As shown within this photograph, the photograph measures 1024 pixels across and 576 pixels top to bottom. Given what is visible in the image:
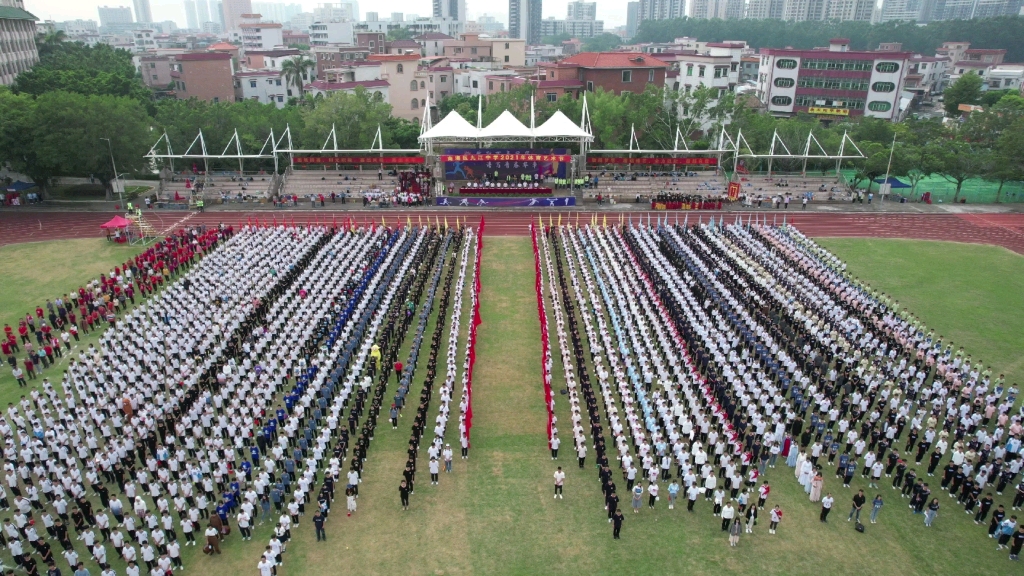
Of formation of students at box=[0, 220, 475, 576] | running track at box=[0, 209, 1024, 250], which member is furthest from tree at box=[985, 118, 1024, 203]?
formation of students at box=[0, 220, 475, 576]

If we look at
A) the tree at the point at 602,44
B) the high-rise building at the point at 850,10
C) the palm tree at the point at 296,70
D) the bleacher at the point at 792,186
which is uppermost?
the high-rise building at the point at 850,10

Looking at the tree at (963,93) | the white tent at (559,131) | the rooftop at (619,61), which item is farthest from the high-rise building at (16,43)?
the tree at (963,93)

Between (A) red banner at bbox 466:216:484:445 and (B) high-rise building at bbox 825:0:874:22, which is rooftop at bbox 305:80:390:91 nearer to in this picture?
Answer: (A) red banner at bbox 466:216:484:445

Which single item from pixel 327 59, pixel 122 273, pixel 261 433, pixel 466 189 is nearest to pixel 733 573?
pixel 261 433

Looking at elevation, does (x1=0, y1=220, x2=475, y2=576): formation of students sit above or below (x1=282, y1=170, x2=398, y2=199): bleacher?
below

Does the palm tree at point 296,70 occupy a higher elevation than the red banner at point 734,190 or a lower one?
Answer: higher

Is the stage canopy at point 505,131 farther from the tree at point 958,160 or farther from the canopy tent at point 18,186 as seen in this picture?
the canopy tent at point 18,186

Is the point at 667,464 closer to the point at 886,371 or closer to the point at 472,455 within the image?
the point at 472,455

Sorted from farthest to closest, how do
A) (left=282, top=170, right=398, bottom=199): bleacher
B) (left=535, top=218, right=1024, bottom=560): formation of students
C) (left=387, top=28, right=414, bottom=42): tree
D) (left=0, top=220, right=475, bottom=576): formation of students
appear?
(left=387, top=28, right=414, bottom=42): tree < (left=282, top=170, right=398, bottom=199): bleacher < (left=535, top=218, right=1024, bottom=560): formation of students < (left=0, top=220, right=475, bottom=576): formation of students

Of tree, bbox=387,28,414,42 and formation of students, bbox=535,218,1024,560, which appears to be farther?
tree, bbox=387,28,414,42
